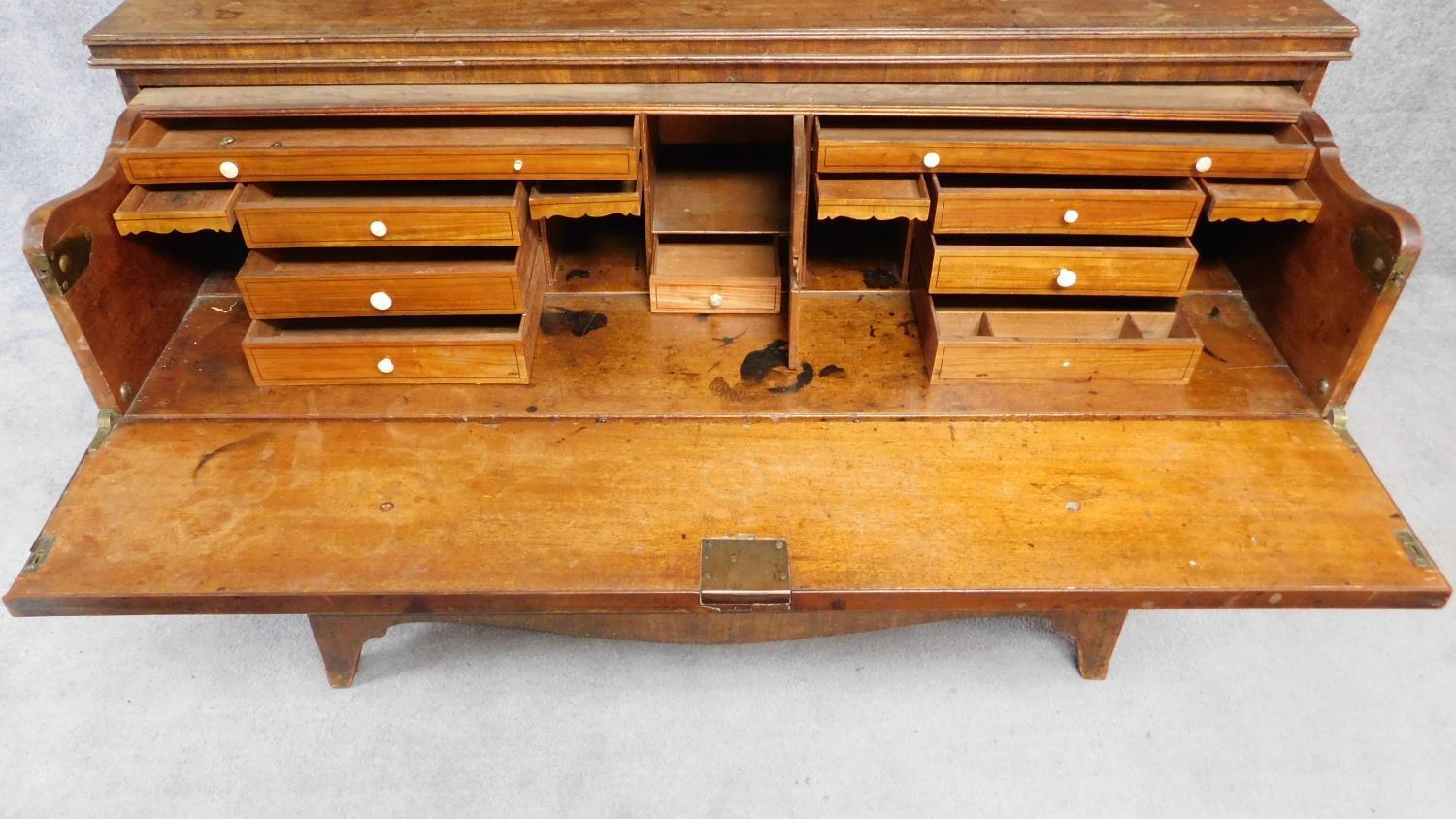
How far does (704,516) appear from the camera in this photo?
1567 millimetres

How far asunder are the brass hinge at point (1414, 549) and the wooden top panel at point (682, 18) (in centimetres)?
80

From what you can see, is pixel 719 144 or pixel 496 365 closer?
pixel 496 365

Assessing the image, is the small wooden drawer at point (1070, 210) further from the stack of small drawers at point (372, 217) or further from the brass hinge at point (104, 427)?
the brass hinge at point (104, 427)

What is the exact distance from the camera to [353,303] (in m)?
1.75

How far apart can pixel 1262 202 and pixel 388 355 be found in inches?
57.9

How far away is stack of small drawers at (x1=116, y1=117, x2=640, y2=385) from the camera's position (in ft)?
5.46

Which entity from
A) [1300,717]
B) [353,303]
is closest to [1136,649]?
[1300,717]

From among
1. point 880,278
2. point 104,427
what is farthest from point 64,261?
point 880,278

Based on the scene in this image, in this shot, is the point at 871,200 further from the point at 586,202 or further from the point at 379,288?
the point at 379,288

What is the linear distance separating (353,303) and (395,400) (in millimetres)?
177

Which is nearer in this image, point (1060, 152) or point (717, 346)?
point (1060, 152)

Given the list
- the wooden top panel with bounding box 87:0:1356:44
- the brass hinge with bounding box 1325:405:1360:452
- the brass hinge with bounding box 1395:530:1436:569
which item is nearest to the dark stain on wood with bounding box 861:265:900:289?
the wooden top panel with bounding box 87:0:1356:44

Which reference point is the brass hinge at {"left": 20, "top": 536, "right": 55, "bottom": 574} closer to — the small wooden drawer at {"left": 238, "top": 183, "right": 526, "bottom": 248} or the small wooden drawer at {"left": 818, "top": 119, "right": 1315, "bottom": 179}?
the small wooden drawer at {"left": 238, "top": 183, "right": 526, "bottom": 248}

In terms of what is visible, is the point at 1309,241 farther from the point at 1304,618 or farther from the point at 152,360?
the point at 152,360
